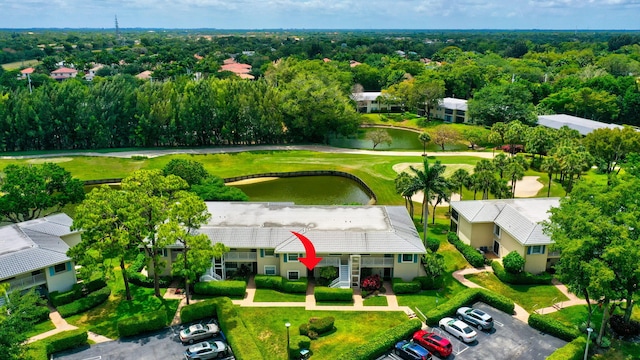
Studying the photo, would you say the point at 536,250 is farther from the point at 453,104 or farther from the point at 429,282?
the point at 453,104

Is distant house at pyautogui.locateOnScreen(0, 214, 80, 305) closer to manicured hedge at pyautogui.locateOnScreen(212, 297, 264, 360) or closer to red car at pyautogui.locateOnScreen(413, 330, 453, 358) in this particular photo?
manicured hedge at pyautogui.locateOnScreen(212, 297, 264, 360)

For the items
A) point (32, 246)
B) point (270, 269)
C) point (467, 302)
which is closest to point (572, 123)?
point (467, 302)

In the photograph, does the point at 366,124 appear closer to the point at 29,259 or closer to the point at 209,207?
the point at 209,207

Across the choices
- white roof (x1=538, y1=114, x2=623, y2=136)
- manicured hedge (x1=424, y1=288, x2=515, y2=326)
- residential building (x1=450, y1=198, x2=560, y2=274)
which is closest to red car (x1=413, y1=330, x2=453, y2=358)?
manicured hedge (x1=424, y1=288, x2=515, y2=326)

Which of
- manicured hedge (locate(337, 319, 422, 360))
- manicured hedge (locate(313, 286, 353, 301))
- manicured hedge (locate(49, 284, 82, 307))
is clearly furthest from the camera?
manicured hedge (locate(313, 286, 353, 301))

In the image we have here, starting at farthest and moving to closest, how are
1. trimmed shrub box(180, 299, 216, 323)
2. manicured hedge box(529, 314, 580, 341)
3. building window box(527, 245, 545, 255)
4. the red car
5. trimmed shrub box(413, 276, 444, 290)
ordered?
building window box(527, 245, 545, 255)
trimmed shrub box(413, 276, 444, 290)
trimmed shrub box(180, 299, 216, 323)
manicured hedge box(529, 314, 580, 341)
the red car

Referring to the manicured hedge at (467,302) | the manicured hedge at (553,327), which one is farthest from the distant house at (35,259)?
the manicured hedge at (553,327)

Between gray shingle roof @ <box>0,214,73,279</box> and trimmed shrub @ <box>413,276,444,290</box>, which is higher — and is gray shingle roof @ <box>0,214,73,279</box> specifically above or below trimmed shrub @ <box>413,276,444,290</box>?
above

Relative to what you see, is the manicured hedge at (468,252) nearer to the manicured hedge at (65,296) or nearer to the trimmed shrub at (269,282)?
the trimmed shrub at (269,282)
